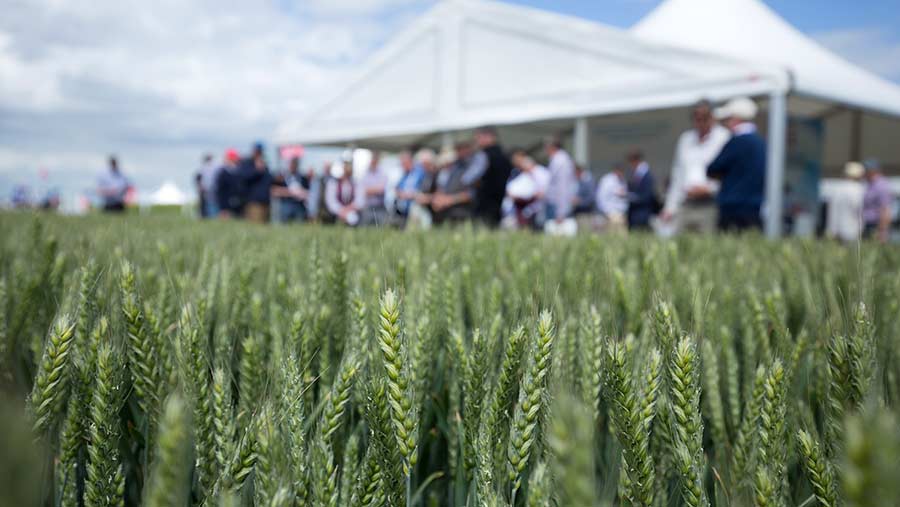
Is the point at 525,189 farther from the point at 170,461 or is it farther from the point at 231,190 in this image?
the point at 170,461

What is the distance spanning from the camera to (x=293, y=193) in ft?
31.1

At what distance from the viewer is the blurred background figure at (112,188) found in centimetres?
945

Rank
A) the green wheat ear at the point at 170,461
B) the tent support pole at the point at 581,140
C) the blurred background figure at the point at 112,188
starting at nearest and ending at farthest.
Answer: the green wheat ear at the point at 170,461 → the tent support pole at the point at 581,140 → the blurred background figure at the point at 112,188

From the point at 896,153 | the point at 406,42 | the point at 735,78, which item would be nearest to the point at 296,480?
the point at 735,78

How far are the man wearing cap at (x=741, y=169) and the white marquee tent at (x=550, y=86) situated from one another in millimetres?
2680

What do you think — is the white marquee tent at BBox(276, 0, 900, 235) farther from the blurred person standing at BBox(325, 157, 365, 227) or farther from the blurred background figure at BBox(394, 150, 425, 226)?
the blurred person standing at BBox(325, 157, 365, 227)

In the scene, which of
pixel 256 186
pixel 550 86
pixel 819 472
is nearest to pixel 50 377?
pixel 819 472

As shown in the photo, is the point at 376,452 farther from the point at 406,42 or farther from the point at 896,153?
the point at 896,153

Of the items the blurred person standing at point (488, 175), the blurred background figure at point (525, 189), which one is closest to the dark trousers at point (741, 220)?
the blurred person standing at point (488, 175)

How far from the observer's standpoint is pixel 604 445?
76 cm

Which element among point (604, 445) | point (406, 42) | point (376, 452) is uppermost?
point (406, 42)

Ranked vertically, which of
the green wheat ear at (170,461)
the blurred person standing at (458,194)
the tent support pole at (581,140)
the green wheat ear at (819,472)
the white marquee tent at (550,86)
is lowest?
the green wheat ear at (819,472)

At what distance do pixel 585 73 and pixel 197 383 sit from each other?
28.0ft

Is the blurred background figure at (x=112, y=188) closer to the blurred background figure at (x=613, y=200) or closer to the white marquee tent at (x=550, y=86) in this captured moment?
the white marquee tent at (x=550, y=86)
